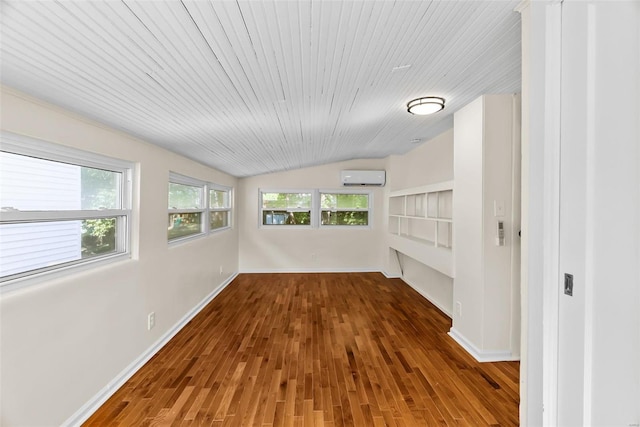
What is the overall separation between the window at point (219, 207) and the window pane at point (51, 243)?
2242mm

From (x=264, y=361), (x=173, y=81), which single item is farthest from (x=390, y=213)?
(x=173, y=81)

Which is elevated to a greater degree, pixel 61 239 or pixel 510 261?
pixel 61 239

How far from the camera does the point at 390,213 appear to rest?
16.9 feet

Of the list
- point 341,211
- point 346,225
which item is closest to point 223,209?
point 341,211

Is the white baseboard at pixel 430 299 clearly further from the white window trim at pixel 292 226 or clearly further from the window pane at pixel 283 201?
the window pane at pixel 283 201

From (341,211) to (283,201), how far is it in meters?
1.29

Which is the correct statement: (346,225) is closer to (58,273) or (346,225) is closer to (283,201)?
(283,201)

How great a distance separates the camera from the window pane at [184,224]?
10.2ft

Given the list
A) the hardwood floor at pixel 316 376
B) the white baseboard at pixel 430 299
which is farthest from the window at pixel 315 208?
the hardwood floor at pixel 316 376

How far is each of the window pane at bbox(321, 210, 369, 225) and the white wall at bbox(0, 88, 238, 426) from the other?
322 centimetres
